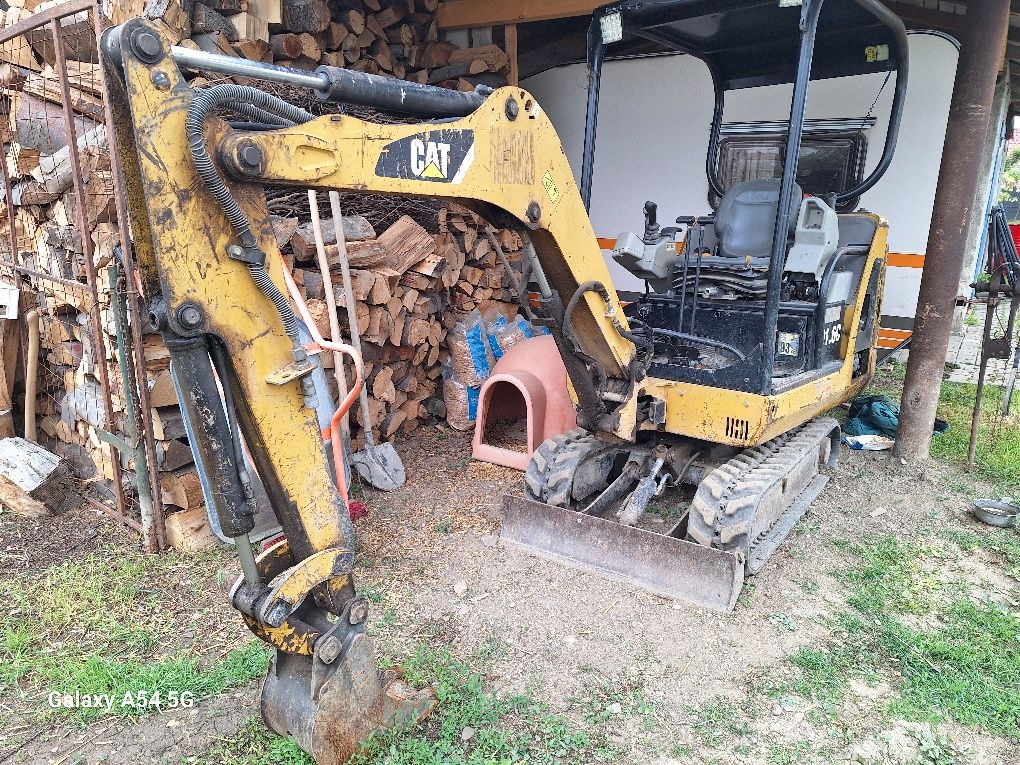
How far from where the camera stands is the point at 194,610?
316 cm

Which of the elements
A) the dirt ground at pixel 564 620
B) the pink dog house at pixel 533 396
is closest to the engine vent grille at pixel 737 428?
the dirt ground at pixel 564 620

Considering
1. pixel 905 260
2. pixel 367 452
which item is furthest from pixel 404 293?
pixel 905 260

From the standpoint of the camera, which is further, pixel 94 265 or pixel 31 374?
pixel 31 374

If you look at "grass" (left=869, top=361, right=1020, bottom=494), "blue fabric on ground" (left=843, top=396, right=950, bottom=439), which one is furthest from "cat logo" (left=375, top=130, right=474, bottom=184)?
"blue fabric on ground" (left=843, top=396, right=950, bottom=439)

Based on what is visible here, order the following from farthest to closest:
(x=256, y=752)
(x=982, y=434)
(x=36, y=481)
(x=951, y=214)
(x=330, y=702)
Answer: (x=982, y=434) < (x=951, y=214) < (x=36, y=481) < (x=256, y=752) < (x=330, y=702)

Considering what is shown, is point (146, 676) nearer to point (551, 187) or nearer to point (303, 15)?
point (551, 187)

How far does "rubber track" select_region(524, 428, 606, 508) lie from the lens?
3717 mm

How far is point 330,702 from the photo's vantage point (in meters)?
2.19

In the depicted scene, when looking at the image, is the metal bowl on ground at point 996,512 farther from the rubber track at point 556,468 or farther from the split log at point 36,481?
the split log at point 36,481

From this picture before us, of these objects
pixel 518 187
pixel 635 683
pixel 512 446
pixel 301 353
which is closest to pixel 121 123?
pixel 301 353

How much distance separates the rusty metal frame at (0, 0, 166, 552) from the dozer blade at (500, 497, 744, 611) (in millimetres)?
1802

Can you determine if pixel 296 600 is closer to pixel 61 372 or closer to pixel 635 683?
pixel 635 683

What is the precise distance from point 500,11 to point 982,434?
498cm

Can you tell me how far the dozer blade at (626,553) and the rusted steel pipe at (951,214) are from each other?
2.58m
